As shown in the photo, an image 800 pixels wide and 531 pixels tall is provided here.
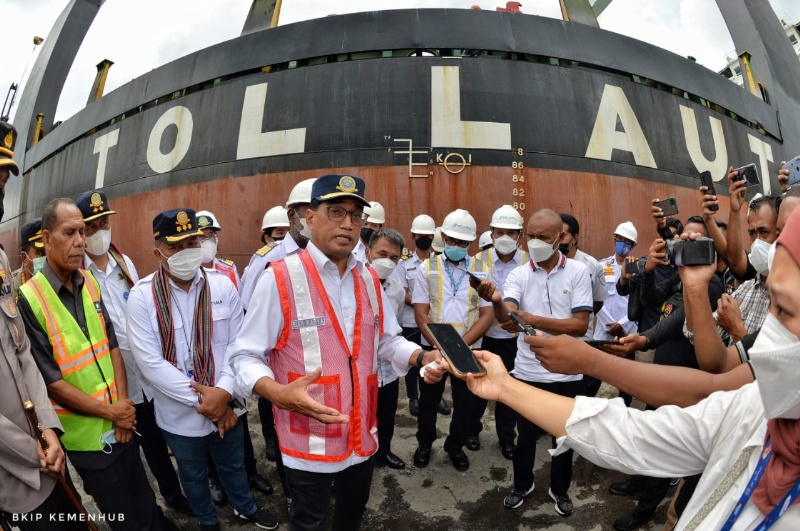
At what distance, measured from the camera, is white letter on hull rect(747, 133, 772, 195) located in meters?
10.6

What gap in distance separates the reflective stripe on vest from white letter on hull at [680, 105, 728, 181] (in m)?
10.5

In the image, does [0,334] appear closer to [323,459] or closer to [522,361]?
[323,459]

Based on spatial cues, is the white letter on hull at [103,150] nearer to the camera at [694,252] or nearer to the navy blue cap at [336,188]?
the navy blue cap at [336,188]

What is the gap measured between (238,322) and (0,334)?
126 centimetres

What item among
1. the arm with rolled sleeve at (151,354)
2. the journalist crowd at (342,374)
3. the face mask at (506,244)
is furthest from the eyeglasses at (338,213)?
the face mask at (506,244)

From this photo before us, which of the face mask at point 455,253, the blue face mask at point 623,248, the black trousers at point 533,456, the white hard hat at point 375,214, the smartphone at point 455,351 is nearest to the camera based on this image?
the smartphone at point 455,351

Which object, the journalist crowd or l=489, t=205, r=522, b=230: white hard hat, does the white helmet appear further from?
the journalist crowd

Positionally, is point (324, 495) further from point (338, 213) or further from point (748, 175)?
point (748, 175)

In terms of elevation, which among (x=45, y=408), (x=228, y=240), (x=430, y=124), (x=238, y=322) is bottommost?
(x=45, y=408)

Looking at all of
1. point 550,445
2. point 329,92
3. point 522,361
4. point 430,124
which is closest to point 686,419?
point 522,361

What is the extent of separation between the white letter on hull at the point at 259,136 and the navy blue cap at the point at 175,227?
537cm

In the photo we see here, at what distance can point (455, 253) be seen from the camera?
4.45 meters

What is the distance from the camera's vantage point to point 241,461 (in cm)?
299

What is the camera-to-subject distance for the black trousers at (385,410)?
3875mm
